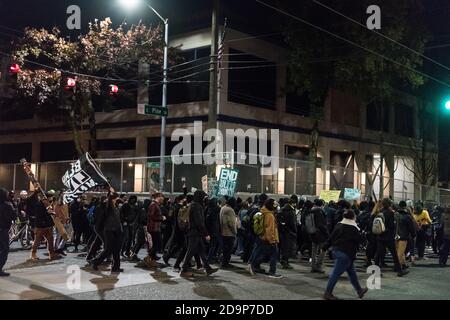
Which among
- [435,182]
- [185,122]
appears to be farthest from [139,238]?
[435,182]

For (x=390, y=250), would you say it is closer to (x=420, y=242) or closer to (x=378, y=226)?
(x=378, y=226)

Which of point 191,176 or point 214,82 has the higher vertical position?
point 214,82

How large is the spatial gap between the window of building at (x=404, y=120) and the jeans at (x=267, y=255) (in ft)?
101

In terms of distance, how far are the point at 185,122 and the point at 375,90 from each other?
9513mm

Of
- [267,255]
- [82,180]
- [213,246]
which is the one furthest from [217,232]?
[82,180]

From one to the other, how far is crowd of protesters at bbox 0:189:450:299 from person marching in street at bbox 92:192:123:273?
2 centimetres

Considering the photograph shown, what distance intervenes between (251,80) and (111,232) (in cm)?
1826

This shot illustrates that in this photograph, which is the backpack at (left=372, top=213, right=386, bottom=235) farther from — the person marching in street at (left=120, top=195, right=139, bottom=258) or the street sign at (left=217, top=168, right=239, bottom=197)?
the person marching in street at (left=120, top=195, right=139, bottom=258)

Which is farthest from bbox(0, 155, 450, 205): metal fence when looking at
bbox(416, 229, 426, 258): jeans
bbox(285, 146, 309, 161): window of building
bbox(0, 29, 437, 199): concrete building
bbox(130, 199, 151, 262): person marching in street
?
bbox(130, 199, 151, 262): person marching in street

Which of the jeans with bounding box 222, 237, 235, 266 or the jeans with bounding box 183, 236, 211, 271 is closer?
the jeans with bounding box 183, 236, 211, 271

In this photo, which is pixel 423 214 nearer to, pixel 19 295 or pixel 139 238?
pixel 139 238

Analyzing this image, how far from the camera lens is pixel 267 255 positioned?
11875 millimetres

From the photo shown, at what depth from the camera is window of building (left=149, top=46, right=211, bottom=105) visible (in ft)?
89.3

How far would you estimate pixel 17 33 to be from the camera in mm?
26984
